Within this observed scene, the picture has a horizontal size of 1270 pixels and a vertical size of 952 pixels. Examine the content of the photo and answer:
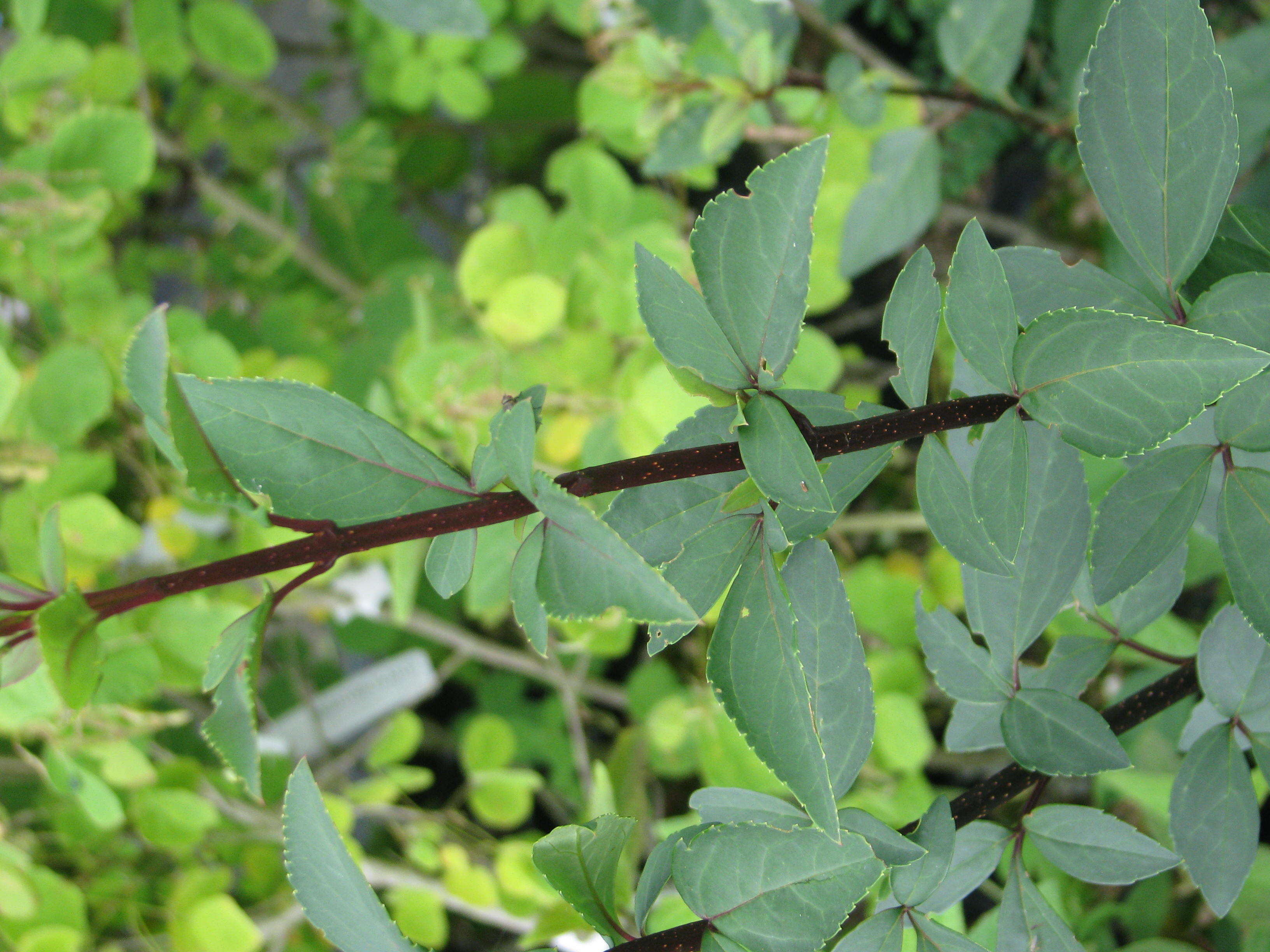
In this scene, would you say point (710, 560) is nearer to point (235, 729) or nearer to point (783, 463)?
point (783, 463)

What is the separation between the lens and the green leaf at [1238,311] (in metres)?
0.27

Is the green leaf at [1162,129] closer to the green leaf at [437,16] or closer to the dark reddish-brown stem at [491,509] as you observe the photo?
the dark reddish-brown stem at [491,509]

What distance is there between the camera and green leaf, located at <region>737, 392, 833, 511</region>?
0.78 ft

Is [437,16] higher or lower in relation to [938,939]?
higher

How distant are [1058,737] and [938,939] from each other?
8cm

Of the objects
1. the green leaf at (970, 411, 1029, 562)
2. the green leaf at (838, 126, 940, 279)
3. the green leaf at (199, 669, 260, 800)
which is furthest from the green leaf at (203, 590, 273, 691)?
the green leaf at (838, 126, 940, 279)

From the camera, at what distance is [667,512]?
0.28 m

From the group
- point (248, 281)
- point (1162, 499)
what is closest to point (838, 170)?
point (1162, 499)

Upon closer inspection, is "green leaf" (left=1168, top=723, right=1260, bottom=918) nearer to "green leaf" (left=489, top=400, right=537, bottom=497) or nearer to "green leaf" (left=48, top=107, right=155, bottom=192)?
"green leaf" (left=489, top=400, right=537, bottom=497)

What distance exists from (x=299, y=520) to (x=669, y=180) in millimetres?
926

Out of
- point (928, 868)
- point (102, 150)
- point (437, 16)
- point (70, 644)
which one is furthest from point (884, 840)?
point (102, 150)

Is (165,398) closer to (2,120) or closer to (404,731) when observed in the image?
(404,731)

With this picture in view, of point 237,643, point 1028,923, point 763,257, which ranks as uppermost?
point 763,257

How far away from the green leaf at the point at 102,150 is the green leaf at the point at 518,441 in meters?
0.82
